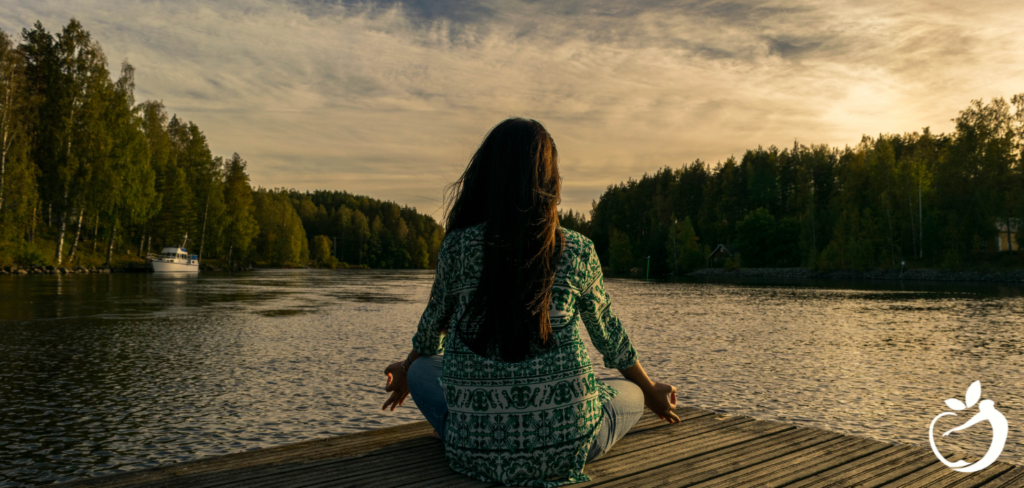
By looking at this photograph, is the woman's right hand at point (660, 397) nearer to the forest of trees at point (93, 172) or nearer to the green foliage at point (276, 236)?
the forest of trees at point (93, 172)

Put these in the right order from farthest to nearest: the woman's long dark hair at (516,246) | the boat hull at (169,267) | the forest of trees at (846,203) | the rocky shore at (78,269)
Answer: the forest of trees at (846,203)
the boat hull at (169,267)
the rocky shore at (78,269)
the woman's long dark hair at (516,246)

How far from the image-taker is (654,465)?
121 inches

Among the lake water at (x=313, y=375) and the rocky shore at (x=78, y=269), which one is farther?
the rocky shore at (x=78, y=269)

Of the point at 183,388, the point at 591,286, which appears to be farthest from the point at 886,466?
the point at 183,388

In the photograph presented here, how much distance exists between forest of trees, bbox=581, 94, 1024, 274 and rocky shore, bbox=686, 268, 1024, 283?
1125 millimetres

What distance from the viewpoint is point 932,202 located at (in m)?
58.2

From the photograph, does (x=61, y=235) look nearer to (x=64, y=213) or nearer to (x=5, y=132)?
(x=64, y=213)

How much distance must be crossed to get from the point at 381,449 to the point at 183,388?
Answer: 497 cm

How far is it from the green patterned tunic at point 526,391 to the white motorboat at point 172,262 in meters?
52.0

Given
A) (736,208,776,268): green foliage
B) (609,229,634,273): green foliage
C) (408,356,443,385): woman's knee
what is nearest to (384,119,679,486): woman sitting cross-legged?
(408,356,443,385): woman's knee

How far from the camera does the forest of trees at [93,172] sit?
35.8 meters

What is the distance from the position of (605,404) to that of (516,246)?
937 millimetres

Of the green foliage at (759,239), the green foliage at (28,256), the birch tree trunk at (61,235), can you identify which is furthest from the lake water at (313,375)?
the green foliage at (759,239)

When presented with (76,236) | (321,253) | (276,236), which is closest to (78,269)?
(76,236)
